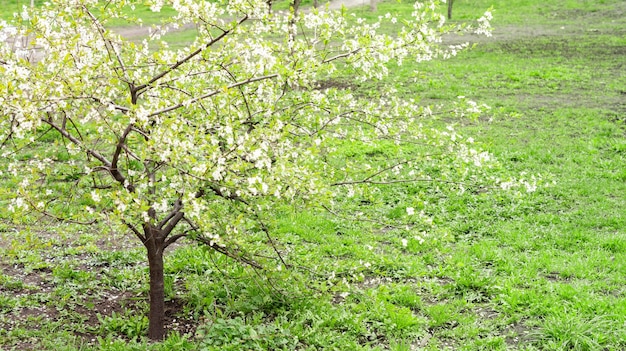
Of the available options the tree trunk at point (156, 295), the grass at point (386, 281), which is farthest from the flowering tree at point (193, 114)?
the grass at point (386, 281)

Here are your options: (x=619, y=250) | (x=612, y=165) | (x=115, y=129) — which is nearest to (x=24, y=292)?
(x=115, y=129)

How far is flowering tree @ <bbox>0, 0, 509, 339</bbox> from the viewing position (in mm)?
4656

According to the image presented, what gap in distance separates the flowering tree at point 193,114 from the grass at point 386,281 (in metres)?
0.56

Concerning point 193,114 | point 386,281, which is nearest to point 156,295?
point 193,114

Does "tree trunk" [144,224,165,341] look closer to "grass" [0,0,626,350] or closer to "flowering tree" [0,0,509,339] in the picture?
"flowering tree" [0,0,509,339]

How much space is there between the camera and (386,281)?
7.16 metres

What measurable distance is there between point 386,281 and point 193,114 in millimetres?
2941

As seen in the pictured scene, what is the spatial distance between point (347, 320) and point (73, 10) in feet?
12.4

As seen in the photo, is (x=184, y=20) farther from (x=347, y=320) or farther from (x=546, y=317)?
(x=546, y=317)

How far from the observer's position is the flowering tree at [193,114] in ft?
15.3

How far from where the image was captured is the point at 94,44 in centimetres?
539

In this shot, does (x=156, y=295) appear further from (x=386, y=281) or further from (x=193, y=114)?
(x=386, y=281)

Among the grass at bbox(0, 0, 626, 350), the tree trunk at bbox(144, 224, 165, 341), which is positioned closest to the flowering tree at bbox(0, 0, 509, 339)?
the tree trunk at bbox(144, 224, 165, 341)

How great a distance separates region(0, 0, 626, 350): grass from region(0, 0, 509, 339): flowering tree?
21.9 inches
